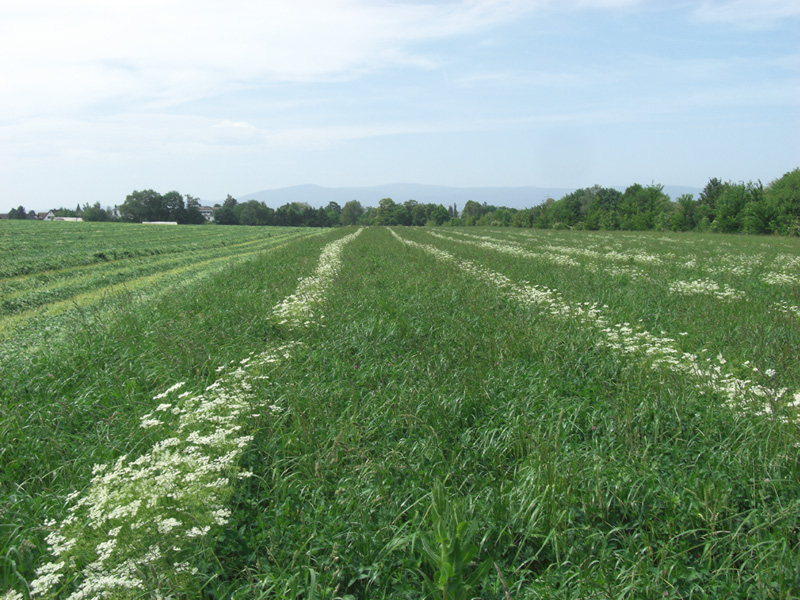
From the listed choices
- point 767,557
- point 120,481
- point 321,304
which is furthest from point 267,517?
point 321,304

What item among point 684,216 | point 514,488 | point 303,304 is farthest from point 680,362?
point 684,216

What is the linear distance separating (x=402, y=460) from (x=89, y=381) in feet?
14.0

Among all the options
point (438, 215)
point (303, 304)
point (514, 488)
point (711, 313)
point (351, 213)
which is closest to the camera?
point (514, 488)

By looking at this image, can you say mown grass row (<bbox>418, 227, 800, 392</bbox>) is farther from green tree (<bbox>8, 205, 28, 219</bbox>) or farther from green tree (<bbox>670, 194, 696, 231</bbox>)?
green tree (<bbox>8, 205, 28, 219</bbox>)

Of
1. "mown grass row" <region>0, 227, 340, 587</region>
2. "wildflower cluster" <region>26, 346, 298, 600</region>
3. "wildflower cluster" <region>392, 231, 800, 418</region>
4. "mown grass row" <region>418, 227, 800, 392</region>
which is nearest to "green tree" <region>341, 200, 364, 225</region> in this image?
"mown grass row" <region>418, 227, 800, 392</region>

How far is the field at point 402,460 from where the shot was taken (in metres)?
2.64

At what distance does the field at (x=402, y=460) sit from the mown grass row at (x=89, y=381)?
3cm

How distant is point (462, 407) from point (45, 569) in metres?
3.30

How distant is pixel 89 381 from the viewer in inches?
222

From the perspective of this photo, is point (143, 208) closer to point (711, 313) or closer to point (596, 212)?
point (596, 212)

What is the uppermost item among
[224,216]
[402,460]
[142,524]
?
[224,216]

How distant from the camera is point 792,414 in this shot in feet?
12.3

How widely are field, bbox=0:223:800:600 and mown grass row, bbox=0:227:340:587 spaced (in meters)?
0.03

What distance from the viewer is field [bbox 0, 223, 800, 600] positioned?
2.64 metres
